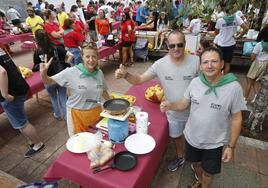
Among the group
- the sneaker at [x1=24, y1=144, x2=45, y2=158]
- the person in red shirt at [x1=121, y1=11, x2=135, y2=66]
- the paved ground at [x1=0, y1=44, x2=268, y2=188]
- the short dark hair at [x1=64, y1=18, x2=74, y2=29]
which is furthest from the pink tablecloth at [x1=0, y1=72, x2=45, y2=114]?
the person in red shirt at [x1=121, y1=11, x2=135, y2=66]

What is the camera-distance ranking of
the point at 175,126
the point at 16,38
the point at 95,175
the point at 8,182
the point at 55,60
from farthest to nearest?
1. the point at 16,38
2. the point at 55,60
3. the point at 175,126
4. the point at 8,182
5. the point at 95,175

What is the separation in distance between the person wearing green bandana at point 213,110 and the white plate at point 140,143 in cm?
37

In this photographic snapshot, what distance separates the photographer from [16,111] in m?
2.93

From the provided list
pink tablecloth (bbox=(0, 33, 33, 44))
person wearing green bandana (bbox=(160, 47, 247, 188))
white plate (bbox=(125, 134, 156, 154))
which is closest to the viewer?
person wearing green bandana (bbox=(160, 47, 247, 188))

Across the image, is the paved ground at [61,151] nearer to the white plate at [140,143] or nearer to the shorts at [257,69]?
the white plate at [140,143]

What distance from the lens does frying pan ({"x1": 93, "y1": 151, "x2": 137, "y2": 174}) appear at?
5.73 ft

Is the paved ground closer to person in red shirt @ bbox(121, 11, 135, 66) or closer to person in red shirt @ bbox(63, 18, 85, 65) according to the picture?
person in red shirt @ bbox(63, 18, 85, 65)

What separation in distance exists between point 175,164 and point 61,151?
186 centimetres

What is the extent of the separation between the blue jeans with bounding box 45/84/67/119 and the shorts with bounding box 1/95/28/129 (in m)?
0.81

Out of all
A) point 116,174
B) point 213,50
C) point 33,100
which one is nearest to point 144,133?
point 116,174

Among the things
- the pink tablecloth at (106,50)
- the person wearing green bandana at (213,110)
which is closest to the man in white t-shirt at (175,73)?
the person wearing green bandana at (213,110)

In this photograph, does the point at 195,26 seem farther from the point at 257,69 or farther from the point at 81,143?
the point at 81,143

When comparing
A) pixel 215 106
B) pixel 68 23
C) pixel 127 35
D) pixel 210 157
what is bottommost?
pixel 210 157

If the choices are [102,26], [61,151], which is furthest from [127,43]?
[61,151]
